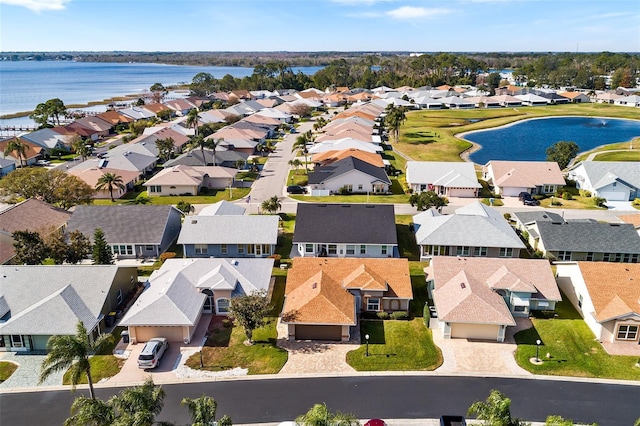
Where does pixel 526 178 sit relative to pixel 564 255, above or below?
above

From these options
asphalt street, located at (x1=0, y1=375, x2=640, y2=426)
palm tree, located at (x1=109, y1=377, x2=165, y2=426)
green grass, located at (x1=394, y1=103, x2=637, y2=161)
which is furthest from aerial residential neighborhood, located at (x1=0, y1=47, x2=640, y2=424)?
green grass, located at (x1=394, y1=103, x2=637, y2=161)

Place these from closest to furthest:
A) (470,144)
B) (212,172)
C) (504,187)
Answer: (504,187) < (212,172) < (470,144)

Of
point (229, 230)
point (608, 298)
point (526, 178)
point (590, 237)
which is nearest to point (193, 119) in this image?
point (229, 230)

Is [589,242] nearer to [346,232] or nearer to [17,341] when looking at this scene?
[346,232]

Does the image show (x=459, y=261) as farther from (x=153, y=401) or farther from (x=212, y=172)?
(x=212, y=172)

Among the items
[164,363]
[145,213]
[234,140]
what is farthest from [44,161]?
[164,363]

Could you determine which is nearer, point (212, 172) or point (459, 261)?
point (459, 261)
